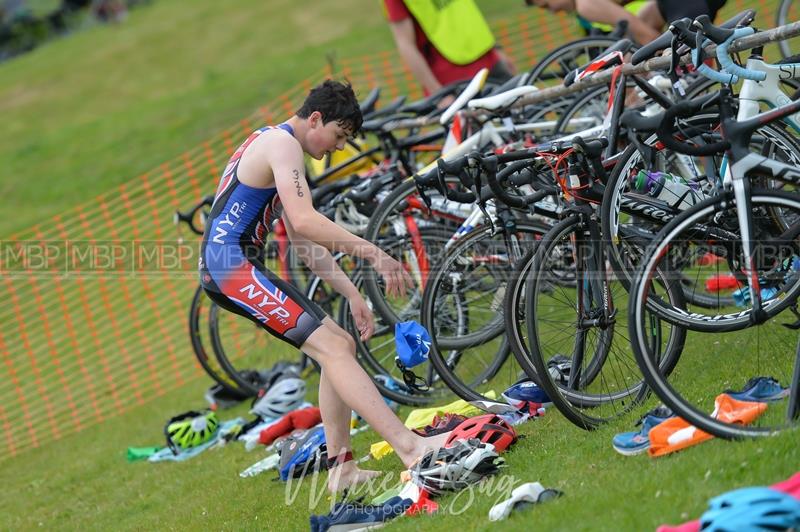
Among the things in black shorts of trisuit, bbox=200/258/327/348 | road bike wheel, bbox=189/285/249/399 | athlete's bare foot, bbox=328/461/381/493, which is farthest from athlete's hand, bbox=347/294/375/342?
road bike wheel, bbox=189/285/249/399

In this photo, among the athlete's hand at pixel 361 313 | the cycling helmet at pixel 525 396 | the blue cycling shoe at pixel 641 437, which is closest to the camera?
the blue cycling shoe at pixel 641 437

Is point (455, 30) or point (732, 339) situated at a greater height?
point (455, 30)

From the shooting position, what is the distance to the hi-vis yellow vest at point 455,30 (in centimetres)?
899

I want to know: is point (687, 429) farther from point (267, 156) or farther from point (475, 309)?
point (267, 156)

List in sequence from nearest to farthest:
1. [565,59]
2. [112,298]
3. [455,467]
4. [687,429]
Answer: [687,429] < [455,467] < [565,59] < [112,298]

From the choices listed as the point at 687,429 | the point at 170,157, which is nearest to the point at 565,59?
the point at 687,429

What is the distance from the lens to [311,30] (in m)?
24.9

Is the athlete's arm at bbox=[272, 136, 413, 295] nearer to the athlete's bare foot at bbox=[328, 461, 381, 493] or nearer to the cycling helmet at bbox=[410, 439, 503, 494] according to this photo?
the cycling helmet at bbox=[410, 439, 503, 494]

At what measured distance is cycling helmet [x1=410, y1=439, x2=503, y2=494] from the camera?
4.74 m

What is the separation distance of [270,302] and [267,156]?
731 millimetres

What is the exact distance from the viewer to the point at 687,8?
6961 mm

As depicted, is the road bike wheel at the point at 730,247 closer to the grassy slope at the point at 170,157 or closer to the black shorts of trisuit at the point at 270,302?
the grassy slope at the point at 170,157

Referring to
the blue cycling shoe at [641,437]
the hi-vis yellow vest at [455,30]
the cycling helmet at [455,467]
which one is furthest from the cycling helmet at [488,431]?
the hi-vis yellow vest at [455,30]

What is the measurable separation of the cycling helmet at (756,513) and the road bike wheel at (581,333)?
155cm
